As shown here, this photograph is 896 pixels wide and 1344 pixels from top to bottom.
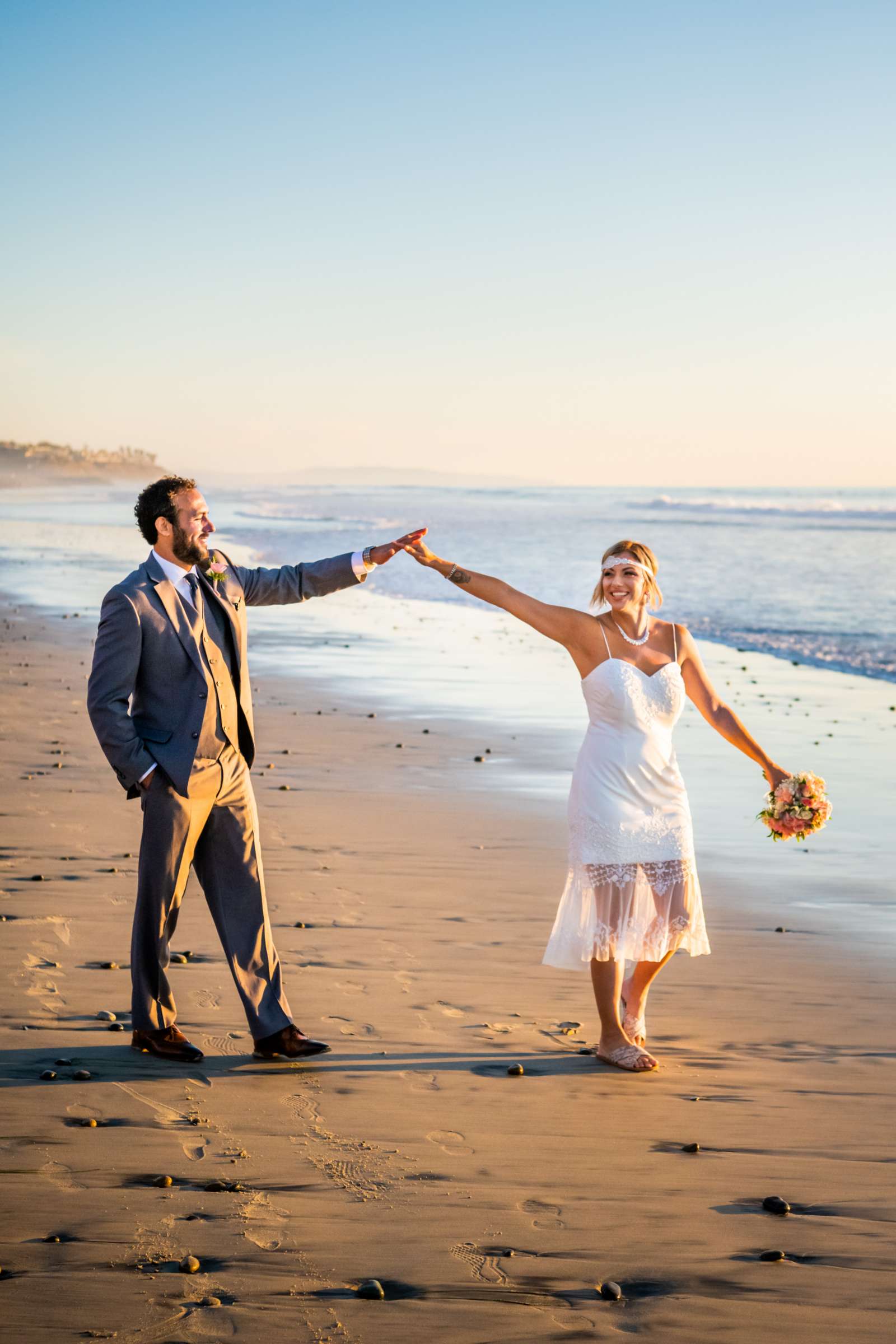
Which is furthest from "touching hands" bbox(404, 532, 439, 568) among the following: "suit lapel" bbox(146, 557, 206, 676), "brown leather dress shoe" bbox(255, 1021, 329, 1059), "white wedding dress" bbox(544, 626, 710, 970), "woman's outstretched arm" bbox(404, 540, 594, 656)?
"brown leather dress shoe" bbox(255, 1021, 329, 1059)

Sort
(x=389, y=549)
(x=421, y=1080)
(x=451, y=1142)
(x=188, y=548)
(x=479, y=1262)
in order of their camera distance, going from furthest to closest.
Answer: (x=389, y=549) < (x=188, y=548) < (x=421, y=1080) < (x=451, y=1142) < (x=479, y=1262)

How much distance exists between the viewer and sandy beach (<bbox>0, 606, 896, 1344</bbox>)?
12.4ft

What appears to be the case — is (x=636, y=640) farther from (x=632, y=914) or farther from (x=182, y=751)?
(x=182, y=751)

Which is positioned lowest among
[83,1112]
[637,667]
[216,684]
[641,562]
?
[83,1112]

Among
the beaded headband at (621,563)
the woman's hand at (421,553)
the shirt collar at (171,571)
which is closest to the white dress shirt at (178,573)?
the shirt collar at (171,571)

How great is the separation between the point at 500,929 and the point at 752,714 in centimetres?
788

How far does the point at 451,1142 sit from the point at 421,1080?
1.78 ft

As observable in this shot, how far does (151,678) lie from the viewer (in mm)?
5387

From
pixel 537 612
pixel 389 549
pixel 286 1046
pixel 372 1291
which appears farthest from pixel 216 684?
pixel 372 1291

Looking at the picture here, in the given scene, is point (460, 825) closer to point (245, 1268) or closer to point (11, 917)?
point (11, 917)

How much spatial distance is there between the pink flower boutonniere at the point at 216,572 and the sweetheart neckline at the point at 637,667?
4.97 feet

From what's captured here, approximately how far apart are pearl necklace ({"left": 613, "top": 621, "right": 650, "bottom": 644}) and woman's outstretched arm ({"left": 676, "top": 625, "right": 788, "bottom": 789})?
5.2 inches

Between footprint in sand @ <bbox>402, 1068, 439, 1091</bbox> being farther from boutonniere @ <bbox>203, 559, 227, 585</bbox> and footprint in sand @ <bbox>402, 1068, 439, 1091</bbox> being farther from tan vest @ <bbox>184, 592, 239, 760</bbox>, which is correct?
boutonniere @ <bbox>203, 559, 227, 585</bbox>

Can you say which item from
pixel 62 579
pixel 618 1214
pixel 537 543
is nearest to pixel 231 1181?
pixel 618 1214
